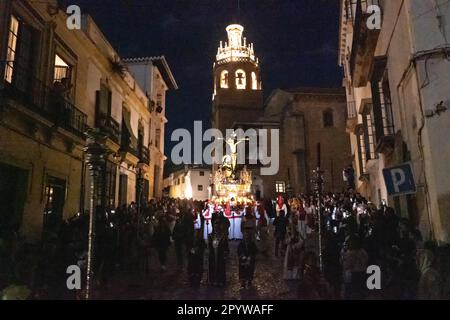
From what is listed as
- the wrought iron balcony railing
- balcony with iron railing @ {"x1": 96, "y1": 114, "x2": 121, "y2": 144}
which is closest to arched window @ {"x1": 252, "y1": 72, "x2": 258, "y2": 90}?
the wrought iron balcony railing

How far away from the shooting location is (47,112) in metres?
11.7

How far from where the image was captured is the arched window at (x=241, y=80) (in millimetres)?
46572

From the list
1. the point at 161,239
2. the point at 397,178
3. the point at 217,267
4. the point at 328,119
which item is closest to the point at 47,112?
the point at 161,239

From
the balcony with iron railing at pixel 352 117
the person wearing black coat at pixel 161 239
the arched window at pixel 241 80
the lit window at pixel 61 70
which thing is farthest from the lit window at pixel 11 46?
the arched window at pixel 241 80

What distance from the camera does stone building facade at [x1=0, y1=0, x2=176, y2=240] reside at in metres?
10.4

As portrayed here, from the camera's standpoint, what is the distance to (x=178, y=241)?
11000 millimetres

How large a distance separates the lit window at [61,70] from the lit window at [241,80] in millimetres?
33477

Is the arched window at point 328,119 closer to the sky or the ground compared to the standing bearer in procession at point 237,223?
closer to the sky

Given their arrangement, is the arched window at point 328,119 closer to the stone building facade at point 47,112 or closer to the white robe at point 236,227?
the white robe at point 236,227

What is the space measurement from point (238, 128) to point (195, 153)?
31.2 ft

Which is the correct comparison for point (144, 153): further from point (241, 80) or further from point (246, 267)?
point (241, 80)

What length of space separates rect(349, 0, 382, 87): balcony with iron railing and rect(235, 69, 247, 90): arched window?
3123 cm

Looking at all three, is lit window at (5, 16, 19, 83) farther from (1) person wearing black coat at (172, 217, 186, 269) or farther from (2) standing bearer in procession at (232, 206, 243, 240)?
(2) standing bearer in procession at (232, 206, 243, 240)
